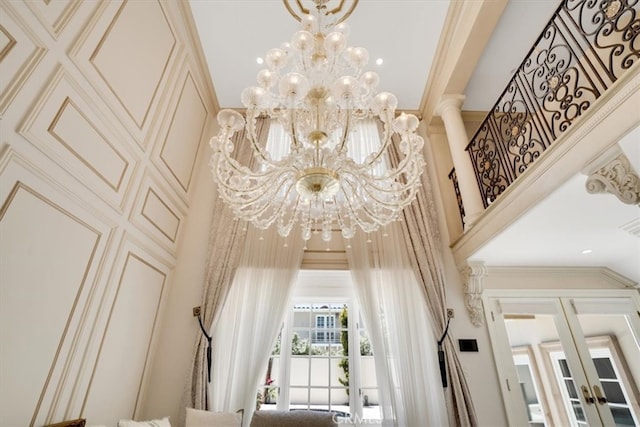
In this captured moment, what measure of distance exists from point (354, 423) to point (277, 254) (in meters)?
1.80

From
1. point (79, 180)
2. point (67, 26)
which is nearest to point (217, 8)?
point (67, 26)

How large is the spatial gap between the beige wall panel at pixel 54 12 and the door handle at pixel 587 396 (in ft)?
16.8

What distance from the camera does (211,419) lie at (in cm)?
222

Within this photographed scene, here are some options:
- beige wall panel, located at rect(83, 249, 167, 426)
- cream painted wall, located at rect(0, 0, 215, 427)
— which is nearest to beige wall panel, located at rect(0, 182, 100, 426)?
cream painted wall, located at rect(0, 0, 215, 427)

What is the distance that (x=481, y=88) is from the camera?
153 inches

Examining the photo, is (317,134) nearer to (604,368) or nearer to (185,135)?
(185,135)

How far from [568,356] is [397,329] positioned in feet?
6.17

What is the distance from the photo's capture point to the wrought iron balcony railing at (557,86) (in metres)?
1.64

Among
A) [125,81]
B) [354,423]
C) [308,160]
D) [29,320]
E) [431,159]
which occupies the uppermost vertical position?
[431,159]

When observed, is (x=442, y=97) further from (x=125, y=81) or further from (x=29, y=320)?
(x=29, y=320)

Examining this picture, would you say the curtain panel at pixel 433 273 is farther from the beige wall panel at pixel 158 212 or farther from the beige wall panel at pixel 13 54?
the beige wall panel at pixel 13 54

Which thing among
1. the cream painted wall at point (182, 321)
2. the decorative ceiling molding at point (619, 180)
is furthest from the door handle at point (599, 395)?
the cream painted wall at point (182, 321)

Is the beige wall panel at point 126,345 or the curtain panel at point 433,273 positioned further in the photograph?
the curtain panel at point 433,273

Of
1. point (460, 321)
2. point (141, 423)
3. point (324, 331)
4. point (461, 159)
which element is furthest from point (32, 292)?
point (461, 159)
